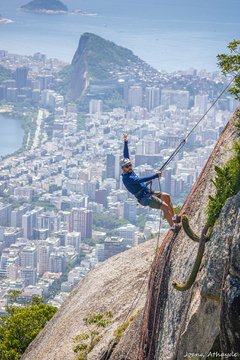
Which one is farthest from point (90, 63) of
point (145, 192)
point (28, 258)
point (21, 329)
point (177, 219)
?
point (177, 219)

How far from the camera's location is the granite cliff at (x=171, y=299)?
3977mm

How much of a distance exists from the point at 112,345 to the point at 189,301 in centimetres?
112

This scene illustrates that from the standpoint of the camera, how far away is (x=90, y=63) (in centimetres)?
8781

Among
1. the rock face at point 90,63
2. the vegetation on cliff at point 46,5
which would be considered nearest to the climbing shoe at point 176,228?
the rock face at point 90,63

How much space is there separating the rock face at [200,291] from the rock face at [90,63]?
267 feet

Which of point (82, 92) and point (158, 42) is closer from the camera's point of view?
point (82, 92)

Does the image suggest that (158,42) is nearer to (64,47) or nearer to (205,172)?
(64,47)

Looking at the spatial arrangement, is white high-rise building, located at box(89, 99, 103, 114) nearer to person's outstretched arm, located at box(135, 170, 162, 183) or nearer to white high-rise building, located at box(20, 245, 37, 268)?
white high-rise building, located at box(20, 245, 37, 268)

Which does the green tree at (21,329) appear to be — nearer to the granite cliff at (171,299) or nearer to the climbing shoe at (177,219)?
the granite cliff at (171,299)

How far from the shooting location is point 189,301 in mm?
4395

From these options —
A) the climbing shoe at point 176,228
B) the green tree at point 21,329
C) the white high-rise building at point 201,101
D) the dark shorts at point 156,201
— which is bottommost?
the white high-rise building at point 201,101

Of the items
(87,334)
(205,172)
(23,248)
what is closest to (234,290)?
(205,172)

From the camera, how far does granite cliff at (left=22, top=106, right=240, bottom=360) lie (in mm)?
3977

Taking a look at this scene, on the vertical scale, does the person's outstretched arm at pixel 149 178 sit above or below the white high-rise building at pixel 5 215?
above
